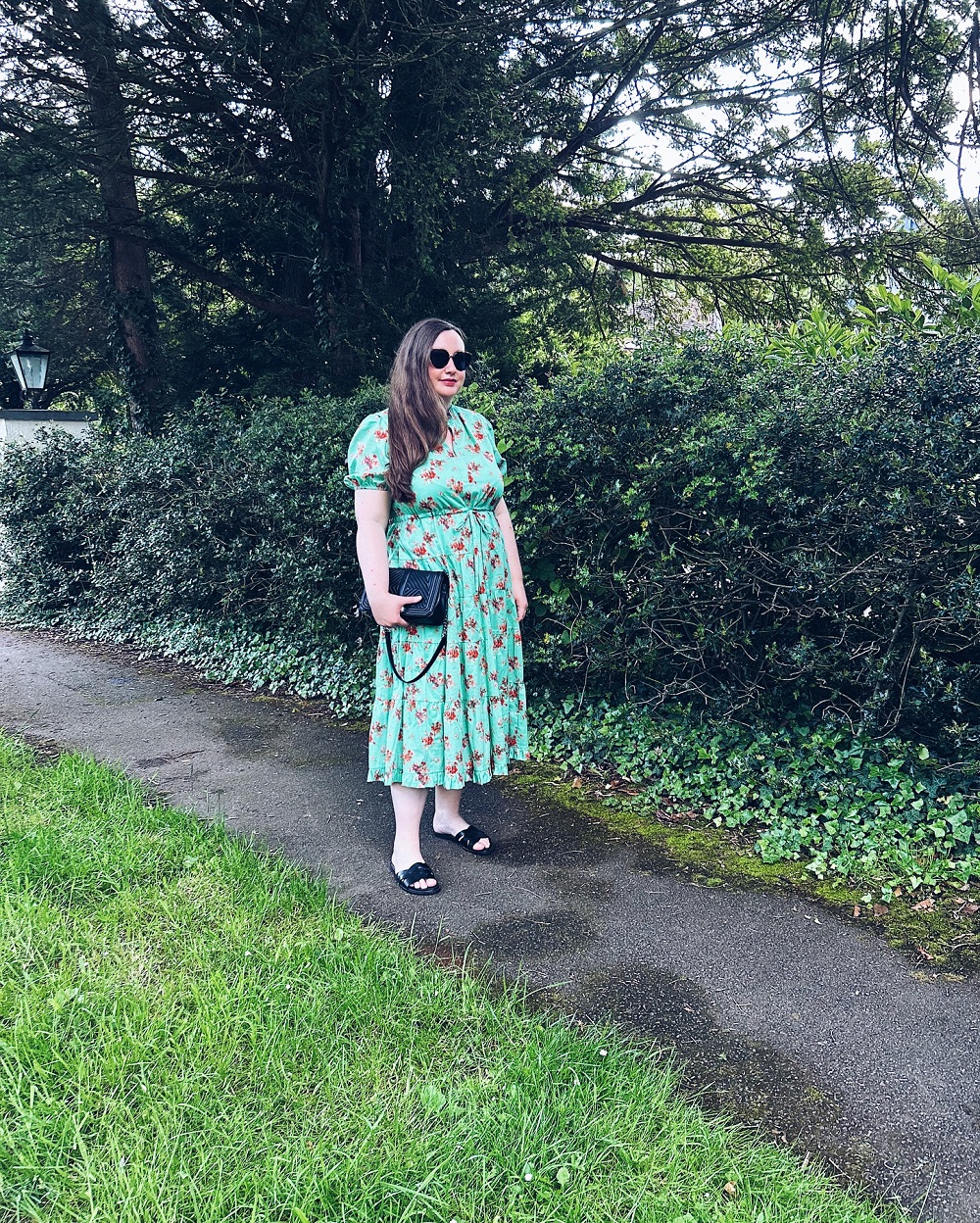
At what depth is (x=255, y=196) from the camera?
827 cm

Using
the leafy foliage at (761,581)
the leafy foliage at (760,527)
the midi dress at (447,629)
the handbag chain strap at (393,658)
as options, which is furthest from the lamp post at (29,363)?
the handbag chain strap at (393,658)

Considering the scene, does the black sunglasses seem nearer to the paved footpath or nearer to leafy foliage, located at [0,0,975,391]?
the paved footpath

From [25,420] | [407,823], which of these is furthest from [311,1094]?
[25,420]

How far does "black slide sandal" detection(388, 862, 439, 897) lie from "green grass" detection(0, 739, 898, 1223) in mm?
335

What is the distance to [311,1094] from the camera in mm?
1948

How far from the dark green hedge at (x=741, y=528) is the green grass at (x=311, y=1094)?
1884 mm

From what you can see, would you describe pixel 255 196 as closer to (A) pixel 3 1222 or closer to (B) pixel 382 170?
(B) pixel 382 170

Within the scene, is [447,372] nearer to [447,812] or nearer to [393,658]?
[393,658]

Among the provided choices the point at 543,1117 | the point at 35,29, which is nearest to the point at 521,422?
the point at 543,1117

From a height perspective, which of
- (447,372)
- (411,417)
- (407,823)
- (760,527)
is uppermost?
(447,372)

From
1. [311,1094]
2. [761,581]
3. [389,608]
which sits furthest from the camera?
[761,581]

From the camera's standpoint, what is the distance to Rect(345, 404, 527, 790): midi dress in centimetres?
303

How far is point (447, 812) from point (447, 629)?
0.88 meters

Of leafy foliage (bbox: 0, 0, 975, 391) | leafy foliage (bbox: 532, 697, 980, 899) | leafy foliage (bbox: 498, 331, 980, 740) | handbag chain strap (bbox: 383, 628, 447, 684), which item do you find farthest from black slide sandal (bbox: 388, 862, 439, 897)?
leafy foliage (bbox: 0, 0, 975, 391)
